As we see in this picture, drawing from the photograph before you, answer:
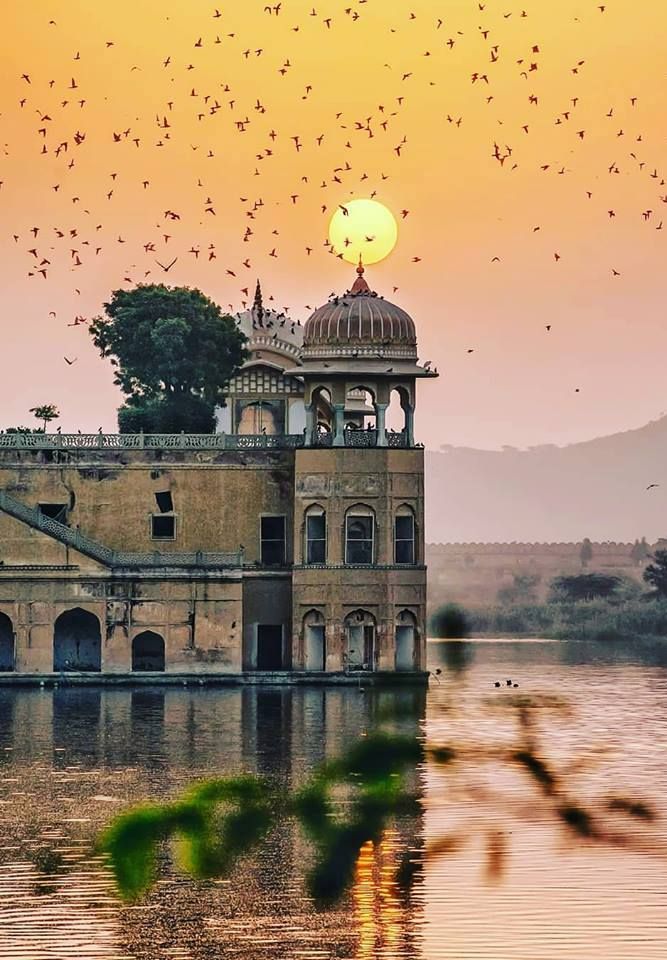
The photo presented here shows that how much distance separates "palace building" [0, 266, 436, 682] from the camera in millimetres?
63844

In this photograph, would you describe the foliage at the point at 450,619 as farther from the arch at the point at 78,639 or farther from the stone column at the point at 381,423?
the arch at the point at 78,639

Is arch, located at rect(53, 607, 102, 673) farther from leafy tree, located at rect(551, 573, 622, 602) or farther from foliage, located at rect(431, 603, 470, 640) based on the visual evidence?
foliage, located at rect(431, 603, 470, 640)

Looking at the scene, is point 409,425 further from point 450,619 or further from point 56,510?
point 450,619

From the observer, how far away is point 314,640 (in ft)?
213

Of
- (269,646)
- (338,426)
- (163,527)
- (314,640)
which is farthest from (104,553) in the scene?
(338,426)

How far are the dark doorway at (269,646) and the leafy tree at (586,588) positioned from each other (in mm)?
50795

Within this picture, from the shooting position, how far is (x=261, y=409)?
8681 cm

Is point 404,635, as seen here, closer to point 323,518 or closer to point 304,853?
point 323,518

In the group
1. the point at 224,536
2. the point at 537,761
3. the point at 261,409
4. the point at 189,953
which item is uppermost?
the point at 261,409

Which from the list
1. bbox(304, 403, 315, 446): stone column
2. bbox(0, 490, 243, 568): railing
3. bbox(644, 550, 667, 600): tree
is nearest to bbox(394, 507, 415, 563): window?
bbox(304, 403, 315, 446): stone column

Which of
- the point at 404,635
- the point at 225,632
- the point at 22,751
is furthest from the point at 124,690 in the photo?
the point at 22,751

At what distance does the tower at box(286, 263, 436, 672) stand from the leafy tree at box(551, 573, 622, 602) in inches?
2051

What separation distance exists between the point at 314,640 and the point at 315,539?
2.93 m

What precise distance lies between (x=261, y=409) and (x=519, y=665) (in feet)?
56.7
